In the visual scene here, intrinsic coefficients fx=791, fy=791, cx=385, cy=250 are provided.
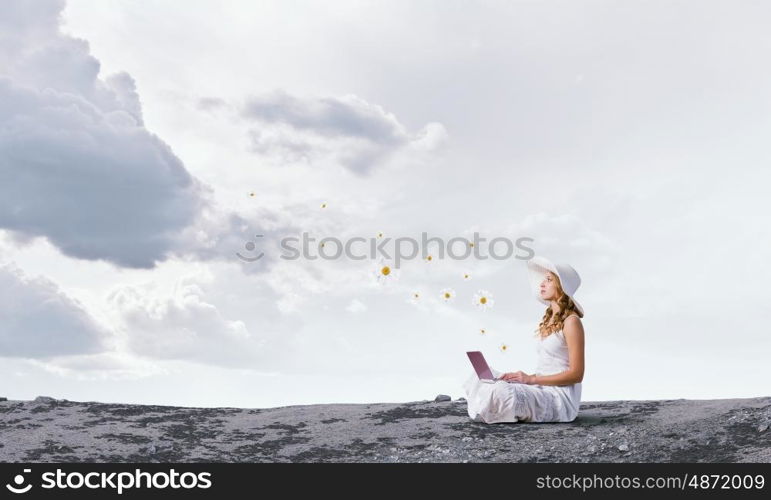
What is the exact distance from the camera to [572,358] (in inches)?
399

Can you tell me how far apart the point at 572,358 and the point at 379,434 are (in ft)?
8.84

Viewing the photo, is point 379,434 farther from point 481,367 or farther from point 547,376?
point 547,376

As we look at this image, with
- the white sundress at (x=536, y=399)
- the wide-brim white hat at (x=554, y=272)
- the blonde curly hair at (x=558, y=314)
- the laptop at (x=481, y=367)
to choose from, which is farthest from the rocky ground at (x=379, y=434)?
the wide-brim white hat at (x=554, y=272)

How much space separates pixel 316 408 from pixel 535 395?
3.50 m

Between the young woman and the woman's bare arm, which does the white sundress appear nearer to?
the young woman

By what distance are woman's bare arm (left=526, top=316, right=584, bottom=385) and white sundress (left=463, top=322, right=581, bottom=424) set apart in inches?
7.4

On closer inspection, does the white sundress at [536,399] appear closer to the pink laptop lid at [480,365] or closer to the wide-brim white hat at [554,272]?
the pink laptop lid at [480,365]

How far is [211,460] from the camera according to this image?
30.7ft

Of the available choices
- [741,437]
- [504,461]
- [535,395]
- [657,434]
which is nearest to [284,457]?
[504,461]

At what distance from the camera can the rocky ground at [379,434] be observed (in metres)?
9.33

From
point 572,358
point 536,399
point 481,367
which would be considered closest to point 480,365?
point 481,367

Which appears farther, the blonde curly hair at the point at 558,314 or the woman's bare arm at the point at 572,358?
the blonde curly hair at the point at 558,314

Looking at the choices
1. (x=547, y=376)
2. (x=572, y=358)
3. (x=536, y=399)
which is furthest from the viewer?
(x=536, y=399)

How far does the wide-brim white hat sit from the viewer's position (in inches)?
402
